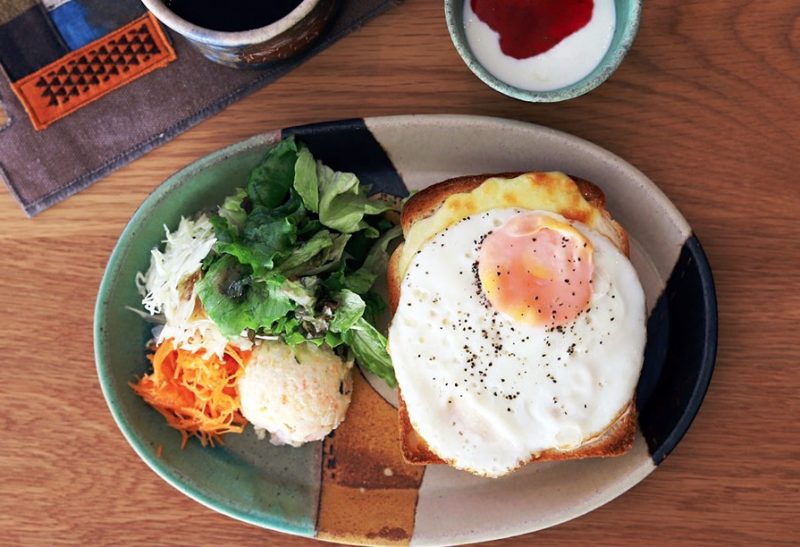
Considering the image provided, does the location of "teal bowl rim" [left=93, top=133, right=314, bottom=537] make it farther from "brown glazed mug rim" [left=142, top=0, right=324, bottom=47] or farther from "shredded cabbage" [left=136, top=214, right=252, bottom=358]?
"brown glazed mug rim" [left=142, top=0, right=324, bottom=47]

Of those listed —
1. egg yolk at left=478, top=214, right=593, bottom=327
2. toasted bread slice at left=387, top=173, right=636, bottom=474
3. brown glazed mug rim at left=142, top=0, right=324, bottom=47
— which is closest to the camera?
brown glazed mug rim at left=142, top=0, right=324, bottom=47

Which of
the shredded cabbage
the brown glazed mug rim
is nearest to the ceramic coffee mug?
the brown glazed mug rim

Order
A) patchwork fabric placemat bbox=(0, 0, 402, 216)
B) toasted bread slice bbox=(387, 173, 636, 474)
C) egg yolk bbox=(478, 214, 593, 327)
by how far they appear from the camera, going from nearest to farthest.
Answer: egg yolk bbox=(478, 214, 593, 327)
toasted bread slice bbox=(387, 173, 636, 474)
patchwork fabric placemat bbox=(0, 0, 402, 216)

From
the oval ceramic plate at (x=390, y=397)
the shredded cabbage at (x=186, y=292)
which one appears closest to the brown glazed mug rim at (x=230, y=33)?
the oval ceramic plate at (x=390, y=397)

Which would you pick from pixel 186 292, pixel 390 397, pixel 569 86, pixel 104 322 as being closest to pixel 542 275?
pixel 569 86

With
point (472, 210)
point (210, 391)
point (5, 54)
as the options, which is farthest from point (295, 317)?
point (5, 54)

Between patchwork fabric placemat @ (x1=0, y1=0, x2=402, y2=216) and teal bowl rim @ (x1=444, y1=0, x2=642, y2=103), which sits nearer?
teal bowl rim @ (x1=444, y1=0, x2=642, y2=103)

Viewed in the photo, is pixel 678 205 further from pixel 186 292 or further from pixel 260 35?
pixel 186 292
